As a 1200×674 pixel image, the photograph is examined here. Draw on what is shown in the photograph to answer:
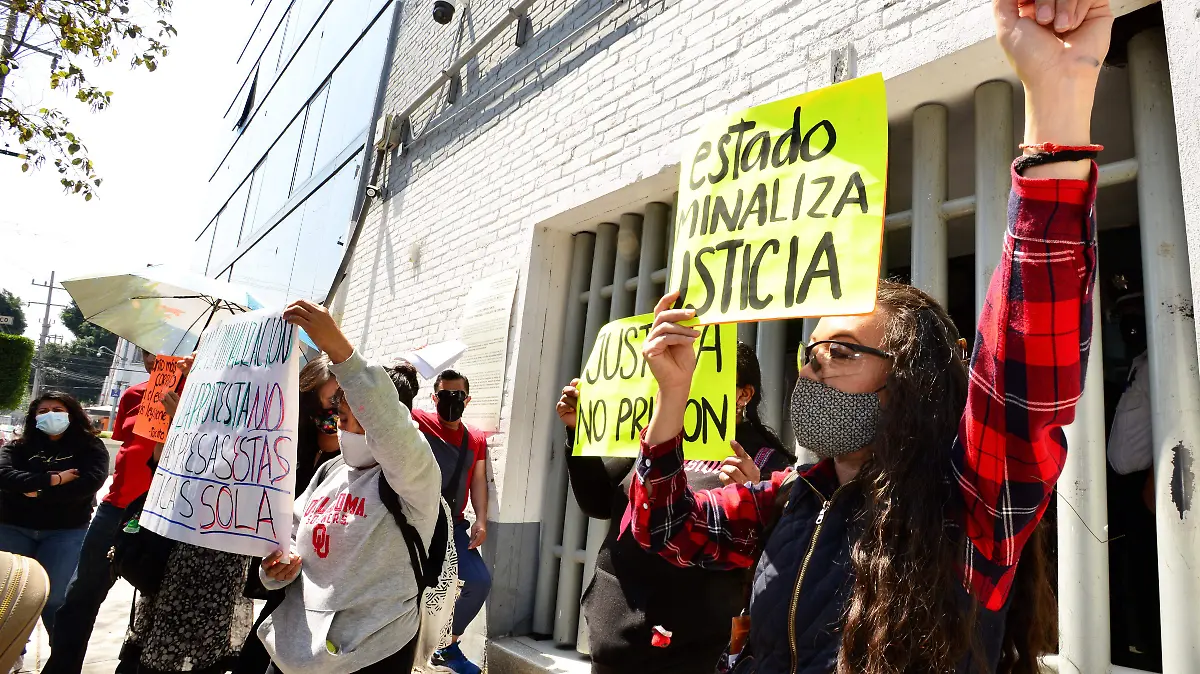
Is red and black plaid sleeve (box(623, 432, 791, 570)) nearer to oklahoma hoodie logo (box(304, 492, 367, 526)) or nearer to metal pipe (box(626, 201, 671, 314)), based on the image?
oklahoma hoodie logo (box(304, 492, 367, 526))

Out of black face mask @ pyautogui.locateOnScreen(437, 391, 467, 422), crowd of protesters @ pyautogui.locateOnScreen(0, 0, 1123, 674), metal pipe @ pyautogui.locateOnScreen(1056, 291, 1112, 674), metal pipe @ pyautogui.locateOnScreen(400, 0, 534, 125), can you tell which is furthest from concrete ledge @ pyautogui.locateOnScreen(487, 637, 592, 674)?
metal pipe @ pyautogui.locateOnScreen(400, 0, 534, 125)

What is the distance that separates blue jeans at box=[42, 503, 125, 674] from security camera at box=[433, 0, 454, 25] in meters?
4.82

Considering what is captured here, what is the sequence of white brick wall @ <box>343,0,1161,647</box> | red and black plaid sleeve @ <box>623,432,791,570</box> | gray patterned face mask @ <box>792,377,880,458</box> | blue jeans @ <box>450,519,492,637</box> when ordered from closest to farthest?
gray patterned face mask @ <box>792,377,880,458</box>
red and black plaid sleeve @ <box>623,432,791,570</box>
white brick wall @ <box>343,0,1161,647</box>
blue jeans @ <box>450,519,492,637</box>

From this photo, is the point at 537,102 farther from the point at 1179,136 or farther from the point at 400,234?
the point at 1179,136

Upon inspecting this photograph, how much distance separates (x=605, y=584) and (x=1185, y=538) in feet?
5.34

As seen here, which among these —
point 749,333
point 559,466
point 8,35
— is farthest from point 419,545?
point 8,35

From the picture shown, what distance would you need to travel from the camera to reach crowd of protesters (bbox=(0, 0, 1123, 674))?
0.96 m

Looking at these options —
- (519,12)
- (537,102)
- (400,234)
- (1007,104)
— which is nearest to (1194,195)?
(1007,104)

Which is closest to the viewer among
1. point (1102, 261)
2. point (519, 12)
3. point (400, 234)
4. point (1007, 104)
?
point (1007, 104)

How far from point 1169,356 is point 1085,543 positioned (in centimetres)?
60

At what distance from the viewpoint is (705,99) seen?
3.51 m

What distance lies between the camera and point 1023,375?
95cm

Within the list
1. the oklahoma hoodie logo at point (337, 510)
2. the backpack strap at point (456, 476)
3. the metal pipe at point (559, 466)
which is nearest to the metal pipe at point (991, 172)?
the oklahoma hoodie logo at point (337, 510)

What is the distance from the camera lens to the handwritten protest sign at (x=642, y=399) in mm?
2074
